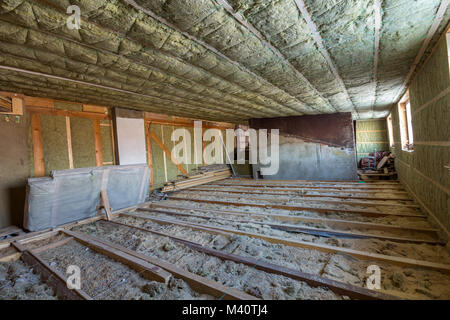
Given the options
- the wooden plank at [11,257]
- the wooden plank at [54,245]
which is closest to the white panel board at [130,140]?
the wooden plank at [54,245]

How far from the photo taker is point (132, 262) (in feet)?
6.97

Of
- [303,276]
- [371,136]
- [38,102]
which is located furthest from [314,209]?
[371,136]

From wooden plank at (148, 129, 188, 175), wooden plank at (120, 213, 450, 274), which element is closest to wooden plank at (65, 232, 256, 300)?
wooden plank at (120, 213, 450, 274)

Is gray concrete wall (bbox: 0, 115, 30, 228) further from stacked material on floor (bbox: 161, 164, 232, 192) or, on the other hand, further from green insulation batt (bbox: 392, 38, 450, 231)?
green insulation batt (bbox: 392, 38, 450, 231)

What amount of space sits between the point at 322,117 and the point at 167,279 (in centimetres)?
682

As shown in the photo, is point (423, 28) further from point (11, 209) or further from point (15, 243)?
point (11, 209)

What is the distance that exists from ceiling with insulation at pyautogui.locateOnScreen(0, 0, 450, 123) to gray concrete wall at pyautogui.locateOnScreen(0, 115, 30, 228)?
26.4 inches

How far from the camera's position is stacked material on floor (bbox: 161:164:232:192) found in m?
6.14

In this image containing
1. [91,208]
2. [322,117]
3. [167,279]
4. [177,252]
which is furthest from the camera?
[322,117]

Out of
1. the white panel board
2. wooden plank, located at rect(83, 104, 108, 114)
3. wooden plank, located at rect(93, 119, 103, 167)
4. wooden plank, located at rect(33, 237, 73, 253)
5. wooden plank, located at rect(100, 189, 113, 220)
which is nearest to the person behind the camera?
wooden plank, located at rect(33, 237, 73, 253)

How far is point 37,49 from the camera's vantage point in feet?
6.79

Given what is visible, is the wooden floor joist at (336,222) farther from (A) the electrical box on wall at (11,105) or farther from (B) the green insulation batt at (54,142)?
(A) the electrical box on wall at (11,105)

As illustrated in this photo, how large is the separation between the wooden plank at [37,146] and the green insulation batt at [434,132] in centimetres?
610

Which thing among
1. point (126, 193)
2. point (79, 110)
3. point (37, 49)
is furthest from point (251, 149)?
point (37, 49)
